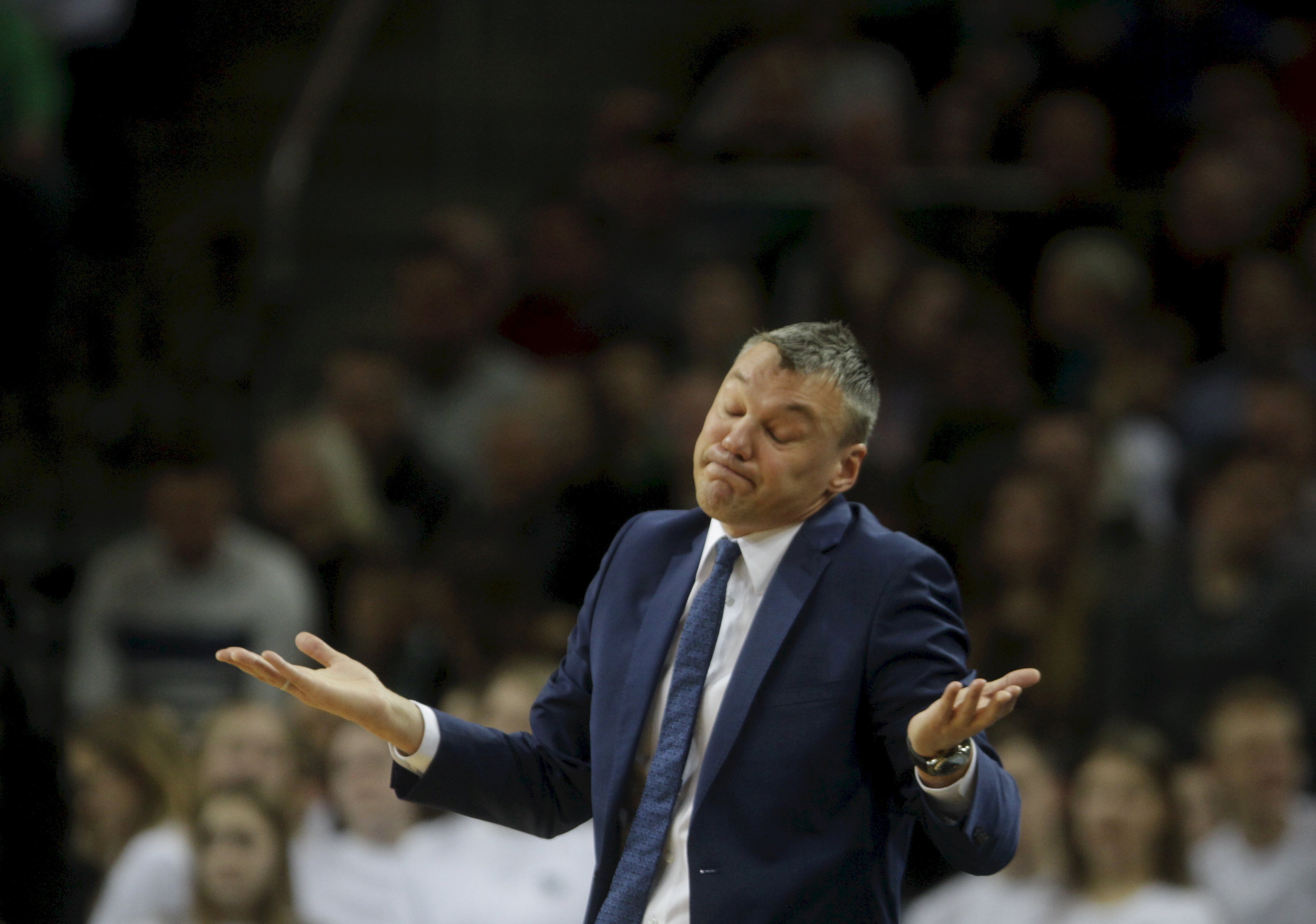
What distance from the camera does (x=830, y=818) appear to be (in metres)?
1.86

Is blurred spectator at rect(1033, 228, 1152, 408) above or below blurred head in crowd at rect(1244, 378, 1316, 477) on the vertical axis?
above

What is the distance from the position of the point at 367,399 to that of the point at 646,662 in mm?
3200

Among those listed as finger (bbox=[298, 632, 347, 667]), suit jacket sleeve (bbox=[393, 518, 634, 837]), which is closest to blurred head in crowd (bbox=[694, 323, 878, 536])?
suit jacket sleeve (bbox=[393, 518, 634, 837])

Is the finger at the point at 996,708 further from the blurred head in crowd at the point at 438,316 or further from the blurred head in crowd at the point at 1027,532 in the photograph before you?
the blurred head in crowd at the point at 438,316

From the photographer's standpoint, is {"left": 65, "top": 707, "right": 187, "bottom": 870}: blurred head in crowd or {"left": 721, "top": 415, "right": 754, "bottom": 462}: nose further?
{"left": 65, "top": 707, "right": 187, "bottom": 870}: blurred head in crowd

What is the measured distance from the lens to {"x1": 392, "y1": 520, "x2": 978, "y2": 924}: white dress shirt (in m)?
1.89

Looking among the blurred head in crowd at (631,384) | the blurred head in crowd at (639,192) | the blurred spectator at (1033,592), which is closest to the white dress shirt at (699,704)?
the blurred spectator at (1033,592)

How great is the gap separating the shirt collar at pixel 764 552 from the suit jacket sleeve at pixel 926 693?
0.48 ft

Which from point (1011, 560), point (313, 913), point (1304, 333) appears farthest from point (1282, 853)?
point (313, 913)

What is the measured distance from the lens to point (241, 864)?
13.3 feet

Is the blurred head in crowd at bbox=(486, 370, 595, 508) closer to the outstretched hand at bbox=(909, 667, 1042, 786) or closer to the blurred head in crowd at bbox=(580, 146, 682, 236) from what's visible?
the blurred head in crowd at bbox=(580, 146, 682, 236)

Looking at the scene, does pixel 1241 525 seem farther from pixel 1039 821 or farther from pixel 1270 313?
pixel 1039 821

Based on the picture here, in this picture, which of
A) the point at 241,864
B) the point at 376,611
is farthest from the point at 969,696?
the point at 376,611

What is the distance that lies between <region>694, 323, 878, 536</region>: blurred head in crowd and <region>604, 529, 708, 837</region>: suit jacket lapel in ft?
0.35
